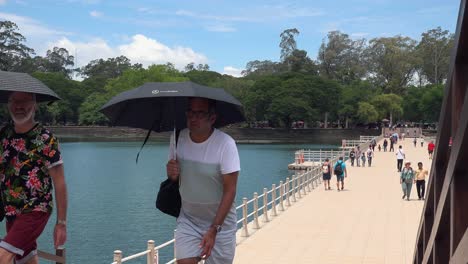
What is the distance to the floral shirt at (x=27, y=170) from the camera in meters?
3.16

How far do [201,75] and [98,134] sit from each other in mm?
24201

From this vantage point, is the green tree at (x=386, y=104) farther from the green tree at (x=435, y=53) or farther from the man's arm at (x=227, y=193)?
the man's arm at (x=227, y=193)

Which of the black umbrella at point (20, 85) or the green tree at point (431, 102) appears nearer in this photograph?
the black umbrella at point (20, 85)

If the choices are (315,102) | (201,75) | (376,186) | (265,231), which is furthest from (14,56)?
(265,231)

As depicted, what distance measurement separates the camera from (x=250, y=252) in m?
10.7

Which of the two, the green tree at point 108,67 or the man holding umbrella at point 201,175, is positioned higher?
the green tree at point 108,67

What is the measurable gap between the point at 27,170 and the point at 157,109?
110 centimetres

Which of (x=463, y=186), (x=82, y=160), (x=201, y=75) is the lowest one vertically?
(x=82, y=160)

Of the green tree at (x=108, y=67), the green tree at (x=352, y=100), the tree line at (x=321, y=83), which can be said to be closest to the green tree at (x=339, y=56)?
the tree line at (x=321, y=83)

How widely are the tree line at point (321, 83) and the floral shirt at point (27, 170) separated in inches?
2615

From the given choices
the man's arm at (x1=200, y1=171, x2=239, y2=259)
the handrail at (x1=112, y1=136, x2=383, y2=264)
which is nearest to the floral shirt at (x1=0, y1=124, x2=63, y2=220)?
the man's arm at (x1=200, y1=171, x2=239, y2=259)

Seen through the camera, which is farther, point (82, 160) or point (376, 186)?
point (82, 160)

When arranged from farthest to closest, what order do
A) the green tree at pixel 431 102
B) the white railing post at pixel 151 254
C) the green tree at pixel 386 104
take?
the green tree at pixel 386 104 < the green tree at pixel 431 102 < the white railing post at pixel 151 254

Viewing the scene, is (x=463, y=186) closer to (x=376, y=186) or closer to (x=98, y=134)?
(x=376, y=186)
